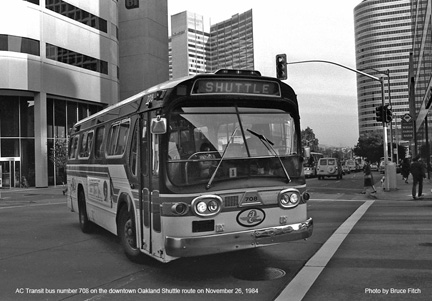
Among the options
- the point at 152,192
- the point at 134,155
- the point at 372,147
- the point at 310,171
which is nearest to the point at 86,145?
the point at 134,155

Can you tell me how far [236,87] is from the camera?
6.25 metres

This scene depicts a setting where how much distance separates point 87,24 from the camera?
1684 inches

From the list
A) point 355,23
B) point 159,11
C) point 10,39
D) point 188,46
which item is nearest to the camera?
point 10,39

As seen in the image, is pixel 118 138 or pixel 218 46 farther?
pixel 218 46

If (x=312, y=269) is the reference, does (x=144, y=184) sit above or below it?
above

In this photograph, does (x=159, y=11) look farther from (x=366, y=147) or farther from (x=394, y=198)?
(x=366, y=147)

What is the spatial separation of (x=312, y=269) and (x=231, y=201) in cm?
170

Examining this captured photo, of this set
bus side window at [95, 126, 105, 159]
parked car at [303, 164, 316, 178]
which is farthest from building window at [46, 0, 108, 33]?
bus side window at [95, 126, 105, 159]

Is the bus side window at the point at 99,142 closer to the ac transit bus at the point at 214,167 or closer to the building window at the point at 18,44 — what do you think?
the ac transit bus at the point at 214,167

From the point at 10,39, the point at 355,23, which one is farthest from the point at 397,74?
the point at 10,39

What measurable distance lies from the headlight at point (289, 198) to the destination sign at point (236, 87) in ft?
4.91

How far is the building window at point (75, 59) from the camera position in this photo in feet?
125

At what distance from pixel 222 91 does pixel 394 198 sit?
1465 centimetres

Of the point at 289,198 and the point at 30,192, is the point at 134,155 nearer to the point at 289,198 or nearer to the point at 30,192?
the point at 289,198
